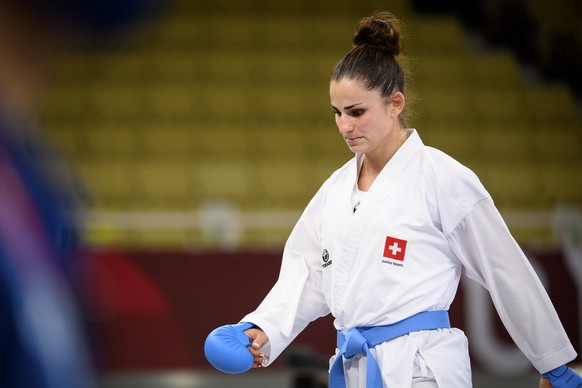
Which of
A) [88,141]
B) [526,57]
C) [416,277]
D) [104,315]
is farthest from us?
[526,57]

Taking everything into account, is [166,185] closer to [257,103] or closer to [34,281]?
[257,103]

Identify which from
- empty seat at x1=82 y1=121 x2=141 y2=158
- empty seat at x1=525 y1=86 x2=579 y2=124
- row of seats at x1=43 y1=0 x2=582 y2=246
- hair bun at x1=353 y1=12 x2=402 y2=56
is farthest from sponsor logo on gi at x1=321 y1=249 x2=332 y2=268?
empty seat at x1=525 y1=86 x2=579 y2=124

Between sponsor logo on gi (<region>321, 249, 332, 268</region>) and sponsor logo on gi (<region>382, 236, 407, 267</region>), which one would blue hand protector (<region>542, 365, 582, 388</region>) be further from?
sponsor logo on gi (<region>321, 249, 332, 268</region>)

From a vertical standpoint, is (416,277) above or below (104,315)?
below

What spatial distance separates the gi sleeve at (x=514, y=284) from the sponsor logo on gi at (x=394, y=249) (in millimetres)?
131

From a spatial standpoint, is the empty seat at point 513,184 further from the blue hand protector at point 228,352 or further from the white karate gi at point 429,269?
the blue hand protector at point 228,352

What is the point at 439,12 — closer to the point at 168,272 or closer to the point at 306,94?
the point at 306,94

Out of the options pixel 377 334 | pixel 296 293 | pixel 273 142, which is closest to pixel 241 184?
pixel 273 142

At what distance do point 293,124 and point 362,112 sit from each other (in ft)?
18.5

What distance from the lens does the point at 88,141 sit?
24.3 ft

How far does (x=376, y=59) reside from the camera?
218cm

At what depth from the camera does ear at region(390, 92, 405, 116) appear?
220 cm

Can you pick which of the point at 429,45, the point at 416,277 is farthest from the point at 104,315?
the point at 429,45

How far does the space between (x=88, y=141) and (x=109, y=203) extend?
27.4 inches
